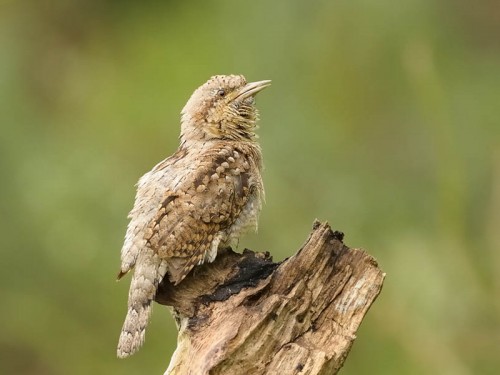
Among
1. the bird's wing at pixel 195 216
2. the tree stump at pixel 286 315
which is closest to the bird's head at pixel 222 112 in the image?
the bird's wing at pixel 195 216

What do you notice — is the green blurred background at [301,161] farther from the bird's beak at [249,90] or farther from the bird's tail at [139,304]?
the bird's tail at [139,304]

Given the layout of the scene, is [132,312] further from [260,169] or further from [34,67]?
[34,67]

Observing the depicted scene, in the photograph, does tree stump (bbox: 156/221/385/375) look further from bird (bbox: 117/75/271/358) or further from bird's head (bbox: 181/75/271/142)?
bird's head (bbox: 181/75/271/142)

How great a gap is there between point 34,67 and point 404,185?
398 centimetres

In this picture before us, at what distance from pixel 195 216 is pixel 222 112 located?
0.85 m

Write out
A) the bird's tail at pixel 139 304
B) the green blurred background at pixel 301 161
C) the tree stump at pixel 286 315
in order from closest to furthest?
the tree stump at pixel 286 315 → the bird's tail at pixel 139 304 → the green blurred background at pixel 301 161

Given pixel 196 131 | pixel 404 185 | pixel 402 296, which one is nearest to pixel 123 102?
pixel 404 185

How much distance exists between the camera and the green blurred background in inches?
314

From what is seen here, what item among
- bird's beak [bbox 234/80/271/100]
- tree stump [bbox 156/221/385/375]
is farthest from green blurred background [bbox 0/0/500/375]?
tree stump [bbox 156/221/385/375]

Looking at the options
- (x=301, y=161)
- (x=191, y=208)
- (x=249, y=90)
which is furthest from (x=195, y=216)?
(x=301, y=161)

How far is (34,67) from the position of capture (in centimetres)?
1128

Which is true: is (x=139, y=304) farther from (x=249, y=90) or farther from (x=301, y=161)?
(x=301, y=161)

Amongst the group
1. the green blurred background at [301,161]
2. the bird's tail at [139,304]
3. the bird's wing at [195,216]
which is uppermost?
the green blurred background at [301,161]

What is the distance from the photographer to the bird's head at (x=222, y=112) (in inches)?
234
